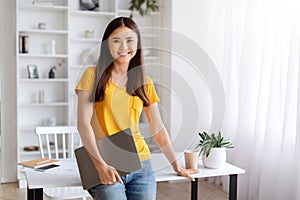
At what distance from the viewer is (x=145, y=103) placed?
75.7 inches

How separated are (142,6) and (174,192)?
195 cm

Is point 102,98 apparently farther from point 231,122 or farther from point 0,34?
point 0,34

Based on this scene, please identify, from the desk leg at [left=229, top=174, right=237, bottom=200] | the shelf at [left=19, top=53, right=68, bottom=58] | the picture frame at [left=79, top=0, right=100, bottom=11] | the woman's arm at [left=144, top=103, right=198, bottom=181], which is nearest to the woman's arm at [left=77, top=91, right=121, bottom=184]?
the woman's arm at [left=144, top=103, right=198, bottom=181]

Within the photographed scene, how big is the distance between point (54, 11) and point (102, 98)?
2.67 meters

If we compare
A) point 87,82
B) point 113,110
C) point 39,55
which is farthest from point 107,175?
point 39,55

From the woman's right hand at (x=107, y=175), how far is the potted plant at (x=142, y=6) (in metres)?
2.52

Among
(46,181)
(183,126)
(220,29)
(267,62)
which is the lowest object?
(46,181)

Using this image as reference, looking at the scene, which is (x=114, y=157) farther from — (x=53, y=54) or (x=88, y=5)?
(x=88, y=5)

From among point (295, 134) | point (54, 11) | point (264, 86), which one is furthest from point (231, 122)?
point (54, 11)

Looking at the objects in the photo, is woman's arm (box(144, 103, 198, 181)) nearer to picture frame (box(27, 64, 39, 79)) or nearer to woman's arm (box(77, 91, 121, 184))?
woman's arm (box(77, 91, 121, 184))

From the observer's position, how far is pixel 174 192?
3.83 metres

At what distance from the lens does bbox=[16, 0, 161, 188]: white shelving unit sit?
4066mm

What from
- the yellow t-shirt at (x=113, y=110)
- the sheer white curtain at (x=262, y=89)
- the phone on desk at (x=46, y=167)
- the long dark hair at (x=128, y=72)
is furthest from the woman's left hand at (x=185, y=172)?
the sheer white curtain at (x=262, y=89)

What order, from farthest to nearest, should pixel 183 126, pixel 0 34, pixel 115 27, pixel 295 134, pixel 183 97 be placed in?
1. pixel 0 34
2. pixel 295 134
3. pixel 183 97
4. pixel 183 126
5. pixel 115 27
